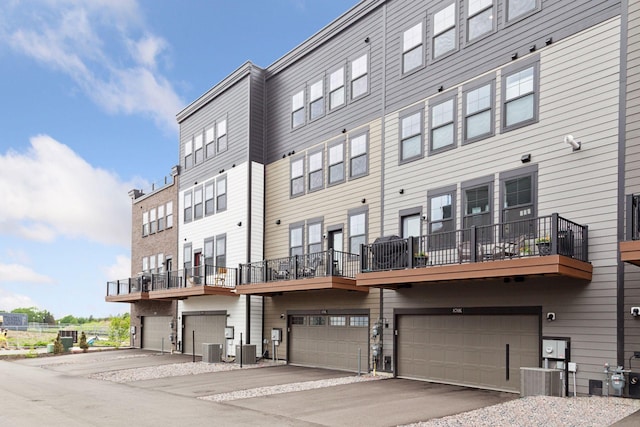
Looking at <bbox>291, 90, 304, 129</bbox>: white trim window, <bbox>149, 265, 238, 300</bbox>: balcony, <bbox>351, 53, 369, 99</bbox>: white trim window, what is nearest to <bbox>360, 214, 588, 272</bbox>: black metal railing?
<bbox>351, 53, 369, 99</bbox>: white trim window

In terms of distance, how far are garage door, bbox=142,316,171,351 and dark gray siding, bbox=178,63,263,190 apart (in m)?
7.69

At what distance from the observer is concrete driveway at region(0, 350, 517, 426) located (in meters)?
10.9

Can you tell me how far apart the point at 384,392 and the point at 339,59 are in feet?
39.9

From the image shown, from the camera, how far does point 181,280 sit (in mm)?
26984

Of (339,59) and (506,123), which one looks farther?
(339,59)

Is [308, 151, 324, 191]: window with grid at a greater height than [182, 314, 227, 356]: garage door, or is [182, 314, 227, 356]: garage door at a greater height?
[308, 151, 324, 191]: window with grid

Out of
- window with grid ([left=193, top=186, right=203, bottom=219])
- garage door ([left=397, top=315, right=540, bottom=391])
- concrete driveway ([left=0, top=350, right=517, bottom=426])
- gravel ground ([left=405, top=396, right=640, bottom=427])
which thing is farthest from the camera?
window with grid ([left=193, top=186, right=203, bottom=219])

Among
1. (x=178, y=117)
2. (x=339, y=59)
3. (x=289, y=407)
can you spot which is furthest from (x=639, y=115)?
(x=178, y=117)

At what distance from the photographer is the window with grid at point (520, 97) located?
555 inches

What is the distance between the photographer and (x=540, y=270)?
1189 cm

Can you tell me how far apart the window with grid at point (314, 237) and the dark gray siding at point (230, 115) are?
478 cm

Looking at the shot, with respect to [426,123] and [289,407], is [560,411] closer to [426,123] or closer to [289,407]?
[289,407]

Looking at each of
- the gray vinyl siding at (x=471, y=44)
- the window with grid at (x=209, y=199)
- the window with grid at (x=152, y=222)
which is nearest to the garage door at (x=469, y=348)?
the gray vinyl siding at (x=471, y=44)

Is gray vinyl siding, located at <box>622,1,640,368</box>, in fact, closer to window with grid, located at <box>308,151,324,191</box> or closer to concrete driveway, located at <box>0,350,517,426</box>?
concrete driveway, located at <box>0,350,517,426</box>
